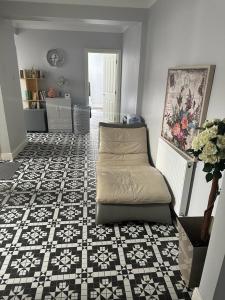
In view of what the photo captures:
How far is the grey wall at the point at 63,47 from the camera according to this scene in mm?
5098

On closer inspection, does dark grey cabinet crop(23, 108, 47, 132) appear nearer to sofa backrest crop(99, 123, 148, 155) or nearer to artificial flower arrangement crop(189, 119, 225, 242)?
sofa backrest crop(99, 123, 148, 155)

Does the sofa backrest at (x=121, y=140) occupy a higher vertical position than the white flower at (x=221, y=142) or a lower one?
lower

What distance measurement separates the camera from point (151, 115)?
10.2 ft

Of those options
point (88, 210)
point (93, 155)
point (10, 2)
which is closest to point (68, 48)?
point (10, 2)

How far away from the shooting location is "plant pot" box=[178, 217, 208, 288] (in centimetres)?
142

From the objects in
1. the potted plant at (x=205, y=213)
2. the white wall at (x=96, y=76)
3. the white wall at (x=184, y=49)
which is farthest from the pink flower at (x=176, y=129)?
the white wall at (x=96, y=76)

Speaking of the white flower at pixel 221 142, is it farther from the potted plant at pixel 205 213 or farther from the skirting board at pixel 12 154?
the skirting board at pixel 12 154

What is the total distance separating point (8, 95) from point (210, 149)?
3.30 meters

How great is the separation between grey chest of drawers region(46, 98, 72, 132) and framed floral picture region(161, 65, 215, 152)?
10.6 ft

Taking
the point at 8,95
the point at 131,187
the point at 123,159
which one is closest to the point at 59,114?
the point at 8,95

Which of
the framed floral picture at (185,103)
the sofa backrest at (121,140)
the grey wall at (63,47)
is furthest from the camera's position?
the grey wall at (63,47)

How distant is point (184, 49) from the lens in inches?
81.5

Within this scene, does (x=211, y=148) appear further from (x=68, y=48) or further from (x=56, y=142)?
(x=68, y=48)

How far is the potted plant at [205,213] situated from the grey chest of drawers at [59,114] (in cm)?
420
